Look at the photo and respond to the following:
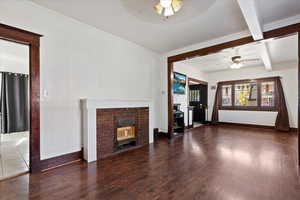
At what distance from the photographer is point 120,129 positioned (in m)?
3.32

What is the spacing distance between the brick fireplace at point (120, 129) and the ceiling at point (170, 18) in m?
1.78

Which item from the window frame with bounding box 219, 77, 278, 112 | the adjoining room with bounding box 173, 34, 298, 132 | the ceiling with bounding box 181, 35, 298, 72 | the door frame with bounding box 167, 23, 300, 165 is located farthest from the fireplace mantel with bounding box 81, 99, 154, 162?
the window frame with bounding box 219, 77, 278, 112

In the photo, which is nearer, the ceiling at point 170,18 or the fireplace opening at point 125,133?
the ceiling at point 170,18

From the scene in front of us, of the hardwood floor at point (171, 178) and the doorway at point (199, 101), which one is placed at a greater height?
the doorway at point (199, 101)

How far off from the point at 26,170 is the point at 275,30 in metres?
5.09

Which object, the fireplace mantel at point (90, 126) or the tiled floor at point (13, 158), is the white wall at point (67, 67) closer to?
the fireplace mantel at point (90, 126)

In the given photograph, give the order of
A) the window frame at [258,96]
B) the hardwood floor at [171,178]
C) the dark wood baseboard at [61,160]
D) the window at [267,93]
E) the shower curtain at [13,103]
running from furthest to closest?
1. the window at [267,93]
2. the window frame at [258,96]
3. the shower curtain at [13,103]
4. the dark wood baseboard at [61,160]
5. the hardwood floor at [171,178]

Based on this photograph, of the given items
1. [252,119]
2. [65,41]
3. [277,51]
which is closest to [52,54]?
[65,41]

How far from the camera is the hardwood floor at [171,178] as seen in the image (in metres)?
1.74

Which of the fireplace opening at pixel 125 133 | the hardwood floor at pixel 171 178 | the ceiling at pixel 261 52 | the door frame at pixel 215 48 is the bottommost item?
the hardwood floor at pixel 171 178

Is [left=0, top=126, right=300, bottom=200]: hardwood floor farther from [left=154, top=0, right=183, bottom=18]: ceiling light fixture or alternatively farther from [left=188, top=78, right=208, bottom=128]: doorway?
[left=188, top=78, right=208, bottom=128]: doorway

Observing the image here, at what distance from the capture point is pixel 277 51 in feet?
14.8

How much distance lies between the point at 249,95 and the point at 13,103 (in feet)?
30.7

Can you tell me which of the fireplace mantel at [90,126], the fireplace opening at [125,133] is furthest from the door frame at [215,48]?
the fireplace mantel at [90,126]
